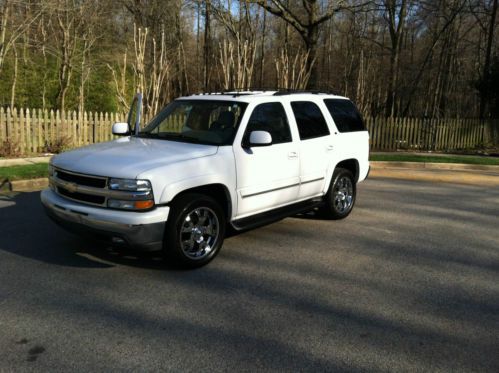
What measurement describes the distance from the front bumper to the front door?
1122 mm

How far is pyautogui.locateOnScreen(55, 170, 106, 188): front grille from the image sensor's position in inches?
176

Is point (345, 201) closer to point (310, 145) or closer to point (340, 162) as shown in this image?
point (340, 162)

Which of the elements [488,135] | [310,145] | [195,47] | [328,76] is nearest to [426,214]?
[310,145]

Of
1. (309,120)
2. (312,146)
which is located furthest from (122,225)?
(309,120)

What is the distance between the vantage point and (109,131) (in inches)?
623

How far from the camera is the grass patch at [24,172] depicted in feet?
31.3

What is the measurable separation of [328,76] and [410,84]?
8.68 metres

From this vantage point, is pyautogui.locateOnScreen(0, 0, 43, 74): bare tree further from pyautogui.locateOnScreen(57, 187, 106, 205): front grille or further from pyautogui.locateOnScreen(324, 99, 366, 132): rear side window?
pyautogui.locateOnScreen(57, 187, 106, 205): front grille

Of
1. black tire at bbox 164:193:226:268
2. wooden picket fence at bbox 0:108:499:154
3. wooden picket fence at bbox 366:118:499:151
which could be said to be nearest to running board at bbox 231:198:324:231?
black tire at bbox 164:193:226:268

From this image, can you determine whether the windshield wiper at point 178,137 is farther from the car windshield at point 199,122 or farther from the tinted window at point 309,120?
the tinted window at point 309,120

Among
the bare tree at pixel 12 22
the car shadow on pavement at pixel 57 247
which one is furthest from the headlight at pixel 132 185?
the bare tree at pixel 12 22

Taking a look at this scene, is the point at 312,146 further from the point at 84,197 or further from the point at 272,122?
the point at 84,197

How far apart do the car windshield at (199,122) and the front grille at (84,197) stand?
1315 millimetres

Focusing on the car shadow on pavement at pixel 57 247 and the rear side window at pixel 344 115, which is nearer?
the car shadow on pavement at pixel 57 247
